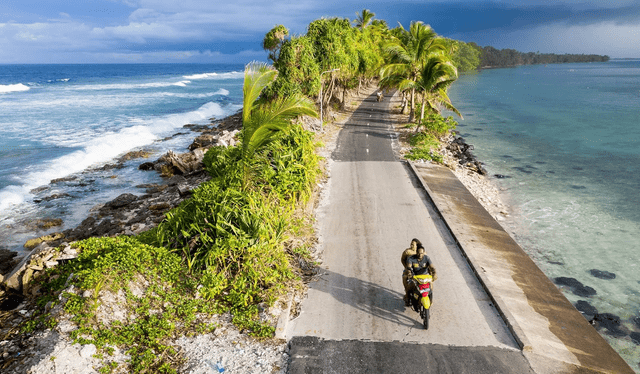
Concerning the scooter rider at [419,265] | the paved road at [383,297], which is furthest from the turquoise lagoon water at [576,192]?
the scooter rider at [419,265]

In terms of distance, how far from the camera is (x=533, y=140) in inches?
1462

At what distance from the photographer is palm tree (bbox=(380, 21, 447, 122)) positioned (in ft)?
89.9

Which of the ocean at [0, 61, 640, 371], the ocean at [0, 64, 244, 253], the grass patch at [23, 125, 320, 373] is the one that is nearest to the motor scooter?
the grass patch at [23, 125, 320, 373]

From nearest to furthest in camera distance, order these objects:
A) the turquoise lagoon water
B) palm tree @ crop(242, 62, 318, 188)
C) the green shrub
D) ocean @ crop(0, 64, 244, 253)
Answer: the green shrub < palm tree @ crop(242, 62, 318, 188) < the turquoise lagoon water < ocean @ crop(0, 64, 244, 253)

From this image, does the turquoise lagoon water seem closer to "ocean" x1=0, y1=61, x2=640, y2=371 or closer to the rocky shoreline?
"ocean" x1=0, y1=61, x2=640, y2=371

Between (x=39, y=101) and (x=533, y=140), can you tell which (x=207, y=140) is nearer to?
(x=533, y=140)

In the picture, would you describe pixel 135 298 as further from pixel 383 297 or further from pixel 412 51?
pixel 412 51

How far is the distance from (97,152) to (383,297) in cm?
2922

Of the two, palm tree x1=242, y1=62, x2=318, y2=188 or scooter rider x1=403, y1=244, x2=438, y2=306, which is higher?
palm tree x1=242, y1=62, x2=318, y2=188

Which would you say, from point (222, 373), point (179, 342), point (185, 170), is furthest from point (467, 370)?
point (185, 170)

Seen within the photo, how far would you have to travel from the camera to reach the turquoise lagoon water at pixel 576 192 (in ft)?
44.9

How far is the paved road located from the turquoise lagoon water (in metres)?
4.87

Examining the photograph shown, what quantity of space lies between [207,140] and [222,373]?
27784 millimetres

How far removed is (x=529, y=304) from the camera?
358 inches
